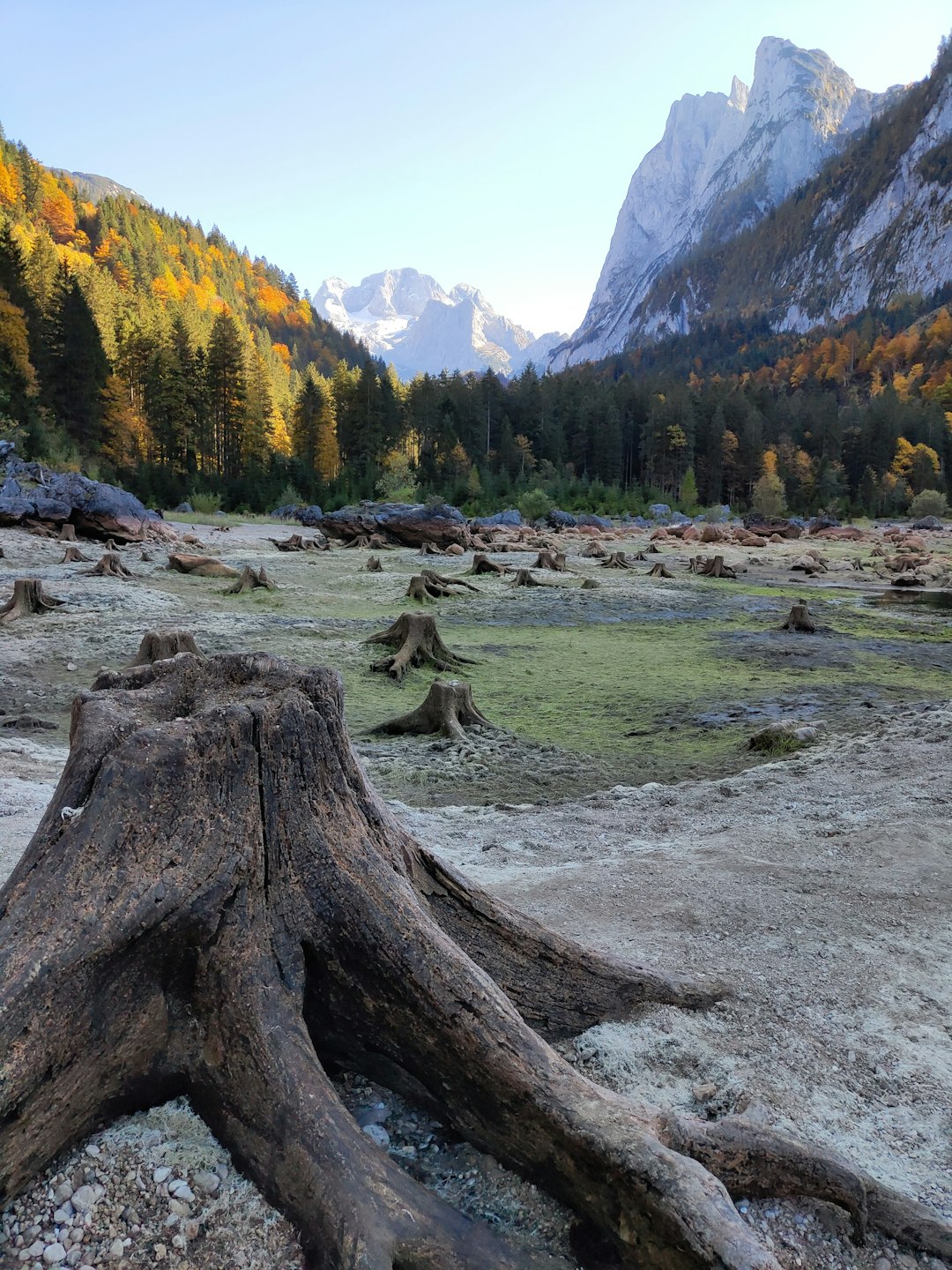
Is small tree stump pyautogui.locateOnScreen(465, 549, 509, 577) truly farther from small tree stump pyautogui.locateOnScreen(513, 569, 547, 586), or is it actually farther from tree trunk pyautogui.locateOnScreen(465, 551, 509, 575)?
small tree stump pyautogui.locateOnScreen(513, 569, 547, 586)

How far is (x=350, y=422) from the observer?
6003 cm

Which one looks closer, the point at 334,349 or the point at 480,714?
the point at 480,714

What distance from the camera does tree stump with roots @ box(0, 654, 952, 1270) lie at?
5.58ft

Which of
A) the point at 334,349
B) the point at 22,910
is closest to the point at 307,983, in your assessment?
the point at 22,910

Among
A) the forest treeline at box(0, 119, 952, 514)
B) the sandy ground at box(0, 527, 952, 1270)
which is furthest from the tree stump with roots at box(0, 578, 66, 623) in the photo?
the forest treeline at box(0, 119, 952, 514)

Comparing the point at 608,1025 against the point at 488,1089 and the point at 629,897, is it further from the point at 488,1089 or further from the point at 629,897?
the point at 629,897

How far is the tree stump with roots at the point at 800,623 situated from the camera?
14125 mm

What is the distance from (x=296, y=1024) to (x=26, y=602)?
1288cm

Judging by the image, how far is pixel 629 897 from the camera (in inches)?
152

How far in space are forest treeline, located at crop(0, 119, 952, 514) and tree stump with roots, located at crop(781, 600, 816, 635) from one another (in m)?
30.0

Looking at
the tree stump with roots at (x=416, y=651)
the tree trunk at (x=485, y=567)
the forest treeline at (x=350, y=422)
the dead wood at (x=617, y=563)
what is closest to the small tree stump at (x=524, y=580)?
the tree trunk at (x=485, y=567)

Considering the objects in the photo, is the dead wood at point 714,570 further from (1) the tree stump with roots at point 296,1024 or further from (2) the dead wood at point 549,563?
(1) the tree stump with roots at point 296,1024

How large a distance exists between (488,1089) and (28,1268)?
1036 mm

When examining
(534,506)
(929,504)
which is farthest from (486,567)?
(929,504)
